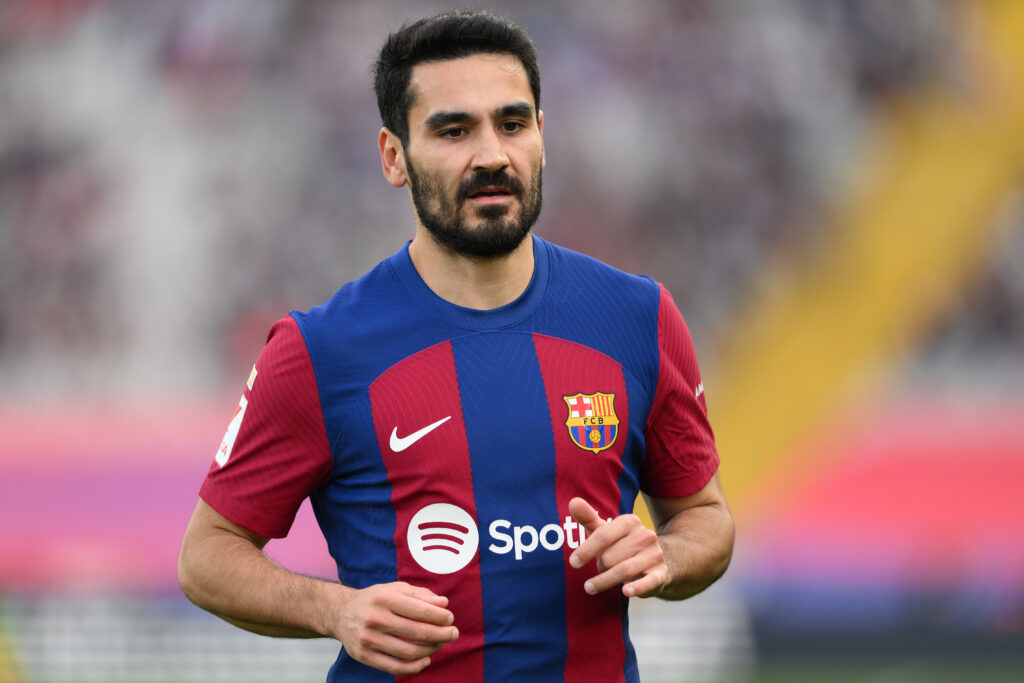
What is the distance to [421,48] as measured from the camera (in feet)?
7.07

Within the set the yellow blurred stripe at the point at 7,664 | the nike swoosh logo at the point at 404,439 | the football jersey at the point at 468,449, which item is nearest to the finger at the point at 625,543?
the football jersey at the point at 468,449

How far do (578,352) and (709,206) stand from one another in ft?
12.5

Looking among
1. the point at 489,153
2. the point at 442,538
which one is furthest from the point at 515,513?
the point at 489,153

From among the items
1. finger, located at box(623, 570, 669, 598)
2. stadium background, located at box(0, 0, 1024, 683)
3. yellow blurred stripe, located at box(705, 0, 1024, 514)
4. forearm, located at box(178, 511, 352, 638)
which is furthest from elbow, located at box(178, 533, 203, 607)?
yellow blurred stripe, located at box(705, 0, 1024, 514)

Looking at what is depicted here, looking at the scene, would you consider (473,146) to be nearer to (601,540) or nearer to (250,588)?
(601,540)

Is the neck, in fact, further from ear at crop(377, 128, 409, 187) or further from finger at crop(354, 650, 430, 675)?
finger at crop(354, 650, 430, 675)

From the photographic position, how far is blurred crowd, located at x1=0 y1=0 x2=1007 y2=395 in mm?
5738

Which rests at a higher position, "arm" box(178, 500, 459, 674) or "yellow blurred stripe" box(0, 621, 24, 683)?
"arm" box(178, 500, 459, 674)

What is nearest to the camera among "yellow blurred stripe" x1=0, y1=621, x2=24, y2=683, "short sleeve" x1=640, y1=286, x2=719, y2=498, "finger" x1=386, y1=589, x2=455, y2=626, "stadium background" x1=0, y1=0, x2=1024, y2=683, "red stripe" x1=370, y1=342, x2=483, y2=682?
"finger" x1=386, y1=589, x2=455, y2=626

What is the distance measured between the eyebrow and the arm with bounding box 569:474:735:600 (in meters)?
0.69

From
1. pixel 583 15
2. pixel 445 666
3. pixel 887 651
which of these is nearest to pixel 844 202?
pixel 583 15

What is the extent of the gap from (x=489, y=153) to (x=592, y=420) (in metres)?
0.49

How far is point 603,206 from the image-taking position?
578 cm

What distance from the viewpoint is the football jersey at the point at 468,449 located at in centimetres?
197
